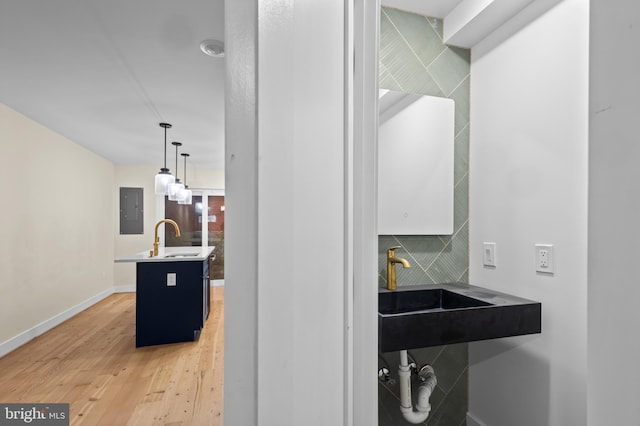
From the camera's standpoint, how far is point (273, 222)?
17.8 inches

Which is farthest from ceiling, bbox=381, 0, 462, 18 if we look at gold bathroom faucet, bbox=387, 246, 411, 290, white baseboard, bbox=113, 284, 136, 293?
white baseboard, bbox=113, 284, 136, 293

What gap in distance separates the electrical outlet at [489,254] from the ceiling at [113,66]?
6.14 ft

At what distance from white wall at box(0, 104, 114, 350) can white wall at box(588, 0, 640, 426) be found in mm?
4263

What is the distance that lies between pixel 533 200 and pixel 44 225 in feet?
15.4

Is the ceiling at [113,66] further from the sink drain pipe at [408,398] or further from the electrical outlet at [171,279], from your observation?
the sink drain pipe at [408,398]

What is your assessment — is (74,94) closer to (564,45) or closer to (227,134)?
(227,134)

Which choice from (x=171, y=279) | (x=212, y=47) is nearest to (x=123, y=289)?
(x=171, y=279)

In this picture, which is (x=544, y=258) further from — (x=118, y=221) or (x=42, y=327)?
(x=118, y=221)

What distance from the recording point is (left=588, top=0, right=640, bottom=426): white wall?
0.15m

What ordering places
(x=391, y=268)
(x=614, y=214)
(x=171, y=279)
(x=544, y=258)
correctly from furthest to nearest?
(x=171, y=279), (x=391, y=268), (x=544, y=258), (x=614, y=214)

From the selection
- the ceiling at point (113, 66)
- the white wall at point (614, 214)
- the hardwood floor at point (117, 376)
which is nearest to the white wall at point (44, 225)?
the ceiling at point (113, 66)

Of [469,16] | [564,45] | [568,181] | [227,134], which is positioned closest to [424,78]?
[469,16]

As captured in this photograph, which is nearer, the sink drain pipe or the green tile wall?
the sink drain pipe

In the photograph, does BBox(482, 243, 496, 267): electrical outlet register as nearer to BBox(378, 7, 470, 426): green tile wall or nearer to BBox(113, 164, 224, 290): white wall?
BBox(378, 7, 470, 426): green tile wall
